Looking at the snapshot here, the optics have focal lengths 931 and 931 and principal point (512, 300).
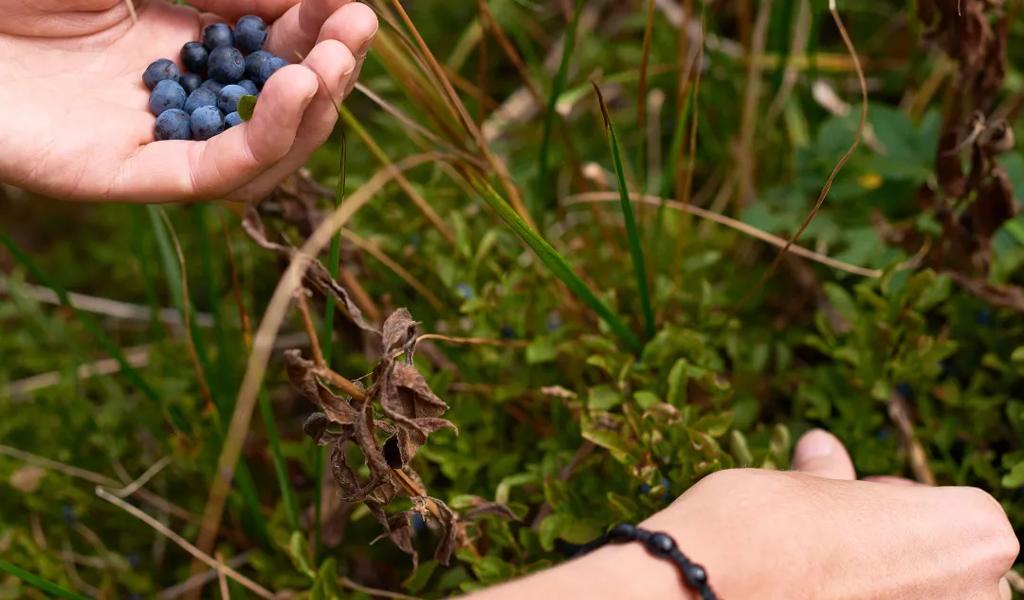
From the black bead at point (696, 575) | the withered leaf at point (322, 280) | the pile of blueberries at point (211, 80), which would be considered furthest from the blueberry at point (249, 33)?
the black bead at point (696, 575)

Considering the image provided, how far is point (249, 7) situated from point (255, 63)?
114mm

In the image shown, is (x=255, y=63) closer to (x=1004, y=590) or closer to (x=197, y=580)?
(x=197, y=580)

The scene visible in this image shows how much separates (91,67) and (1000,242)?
1343 millimetres

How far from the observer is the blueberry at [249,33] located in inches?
43.0

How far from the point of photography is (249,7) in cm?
114

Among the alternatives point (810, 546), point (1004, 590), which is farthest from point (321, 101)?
point (1004, 590)

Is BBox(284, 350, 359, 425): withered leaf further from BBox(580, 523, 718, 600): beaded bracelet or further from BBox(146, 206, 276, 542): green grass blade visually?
BBox(146, 206, 276, 542): green grass blade

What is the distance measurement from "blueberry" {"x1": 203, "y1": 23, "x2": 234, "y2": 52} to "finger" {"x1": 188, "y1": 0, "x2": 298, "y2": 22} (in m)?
0.03

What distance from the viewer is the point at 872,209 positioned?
1.59m

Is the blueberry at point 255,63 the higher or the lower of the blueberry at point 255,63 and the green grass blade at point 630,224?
the higher

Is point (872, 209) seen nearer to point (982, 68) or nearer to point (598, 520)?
point (982, 68)

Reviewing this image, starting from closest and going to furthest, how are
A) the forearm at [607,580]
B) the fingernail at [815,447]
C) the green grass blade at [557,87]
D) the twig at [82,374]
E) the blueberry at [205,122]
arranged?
the forearm at [607,580]
the blueberry at [205,122]
the fingernail at [815,447]
the green grass blade at [557,87]
the twig at [82,374]

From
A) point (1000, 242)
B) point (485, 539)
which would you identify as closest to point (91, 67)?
point (485, 539)

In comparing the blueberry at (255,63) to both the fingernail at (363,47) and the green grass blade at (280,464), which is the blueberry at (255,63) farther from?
the green grass blade at (280,464)
